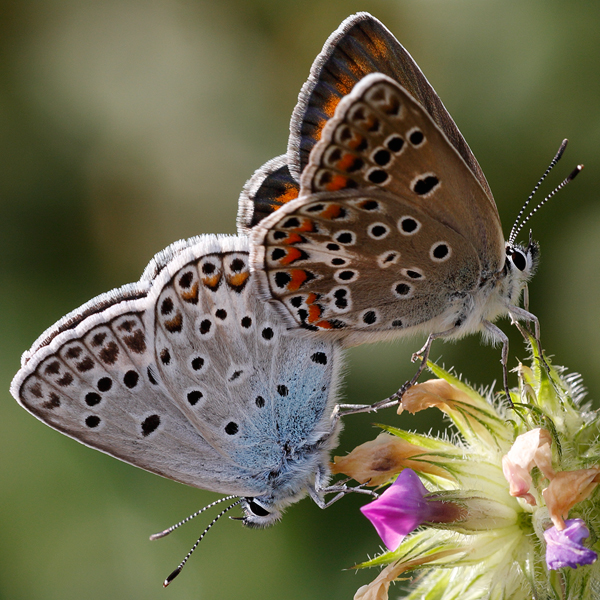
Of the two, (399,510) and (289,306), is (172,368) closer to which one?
(289,306)

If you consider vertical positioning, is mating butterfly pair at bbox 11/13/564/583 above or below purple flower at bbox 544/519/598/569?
above

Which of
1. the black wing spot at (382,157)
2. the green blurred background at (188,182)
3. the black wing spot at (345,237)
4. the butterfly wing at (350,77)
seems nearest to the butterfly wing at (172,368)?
the black wing spot at (345,237)

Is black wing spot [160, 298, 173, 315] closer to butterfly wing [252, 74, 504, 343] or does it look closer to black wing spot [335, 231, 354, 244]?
butterfly wing [252, 74, 504, 343]

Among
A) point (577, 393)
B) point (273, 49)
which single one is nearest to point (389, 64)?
point (577, 393)

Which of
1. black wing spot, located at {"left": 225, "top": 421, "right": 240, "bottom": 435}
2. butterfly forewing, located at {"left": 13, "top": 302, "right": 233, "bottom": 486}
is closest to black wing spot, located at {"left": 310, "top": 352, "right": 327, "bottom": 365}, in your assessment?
black wing spot, located at {"left": 225, "top": 421, "right": 240, "bottom": 435}

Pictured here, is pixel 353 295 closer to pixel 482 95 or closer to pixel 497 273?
pixel 497 273

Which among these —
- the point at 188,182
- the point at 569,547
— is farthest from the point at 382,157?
the point at 188,182
